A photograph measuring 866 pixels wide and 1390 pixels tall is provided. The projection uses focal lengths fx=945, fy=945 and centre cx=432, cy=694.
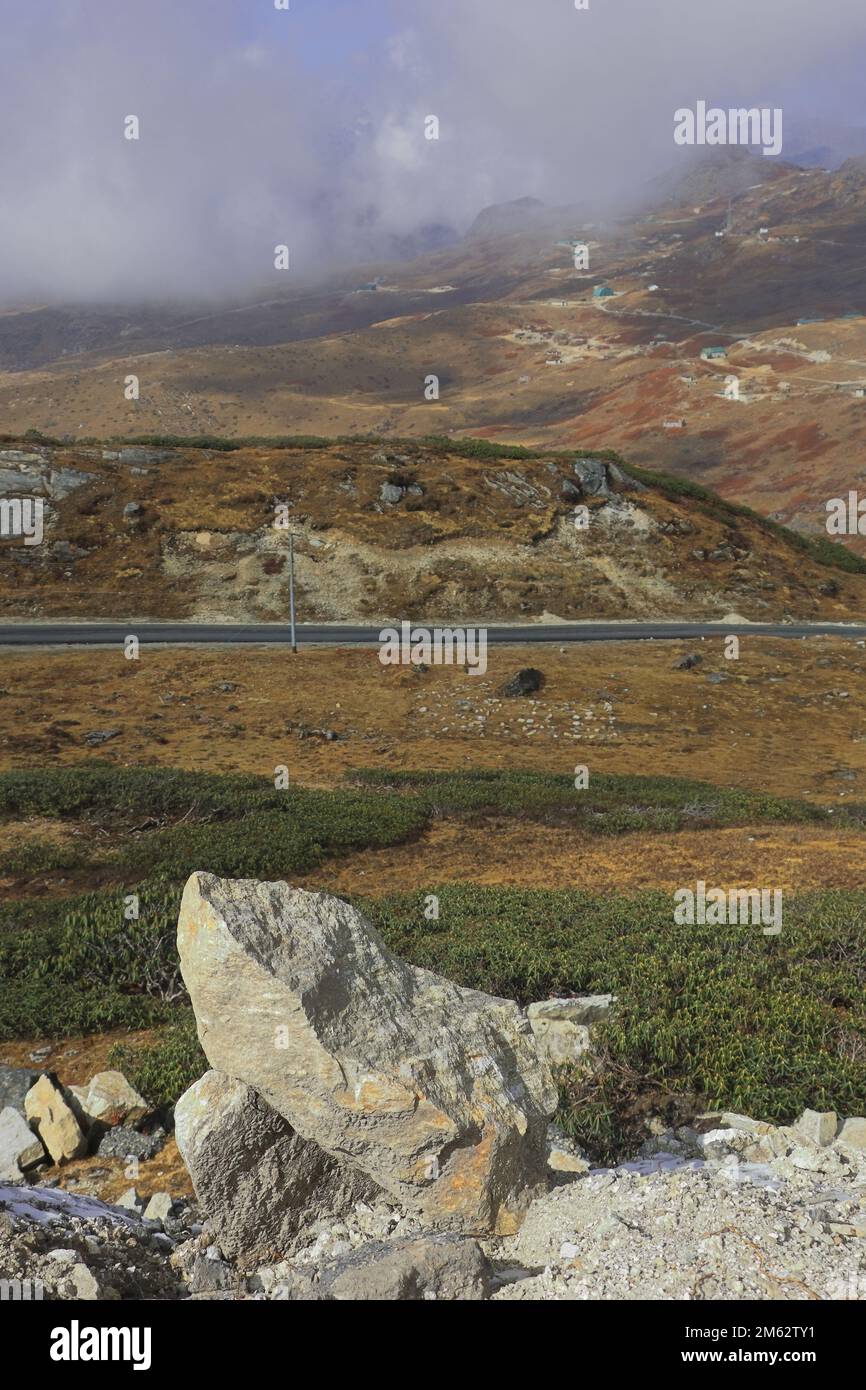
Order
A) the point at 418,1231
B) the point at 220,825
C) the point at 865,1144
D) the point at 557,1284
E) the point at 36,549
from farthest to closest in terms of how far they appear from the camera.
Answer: the point at 36,549 < the point at 220,825 < the point at 865,1144 < the point at 418,1231 < the point at 557,1284

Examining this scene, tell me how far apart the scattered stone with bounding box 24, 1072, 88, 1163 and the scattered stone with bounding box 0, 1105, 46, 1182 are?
0.10m

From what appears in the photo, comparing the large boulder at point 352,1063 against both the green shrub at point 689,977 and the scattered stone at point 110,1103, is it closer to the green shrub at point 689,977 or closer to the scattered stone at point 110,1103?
the green shrub at point 689,977

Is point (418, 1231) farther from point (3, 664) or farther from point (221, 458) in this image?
point (221, 458)

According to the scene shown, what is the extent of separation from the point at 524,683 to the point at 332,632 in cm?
1343

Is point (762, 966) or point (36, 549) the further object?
point (36, 549)

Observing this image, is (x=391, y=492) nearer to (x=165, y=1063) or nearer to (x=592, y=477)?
(x=592, y=477)

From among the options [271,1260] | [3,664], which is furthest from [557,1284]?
[3,664]

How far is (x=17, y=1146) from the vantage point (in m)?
7.22

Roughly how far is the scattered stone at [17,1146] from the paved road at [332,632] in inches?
1385

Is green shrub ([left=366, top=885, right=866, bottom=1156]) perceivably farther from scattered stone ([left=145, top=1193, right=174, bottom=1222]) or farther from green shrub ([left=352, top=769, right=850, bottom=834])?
green shrub ([left=352, top=769, right=850, bottom=834])

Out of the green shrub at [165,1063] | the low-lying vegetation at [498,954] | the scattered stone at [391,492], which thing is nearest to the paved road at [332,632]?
the scattered stone at [391,492]

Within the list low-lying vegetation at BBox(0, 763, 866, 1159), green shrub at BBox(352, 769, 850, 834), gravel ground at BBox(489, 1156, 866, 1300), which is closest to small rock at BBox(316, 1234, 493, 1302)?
gravel ground at BBox(489, 1156, 866, 1300)

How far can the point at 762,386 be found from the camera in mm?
125062

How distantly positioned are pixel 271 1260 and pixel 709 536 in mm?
56347
